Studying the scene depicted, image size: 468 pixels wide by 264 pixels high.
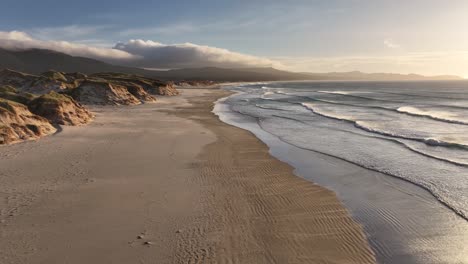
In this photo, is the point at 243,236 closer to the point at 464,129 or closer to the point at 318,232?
the point at 318,232

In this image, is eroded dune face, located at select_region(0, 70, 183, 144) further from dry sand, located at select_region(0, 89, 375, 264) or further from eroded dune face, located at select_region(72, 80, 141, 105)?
dry sand, located at select_region(0, 89, 375, 264)

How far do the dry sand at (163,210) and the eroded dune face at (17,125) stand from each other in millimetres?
987

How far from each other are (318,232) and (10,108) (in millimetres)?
17095

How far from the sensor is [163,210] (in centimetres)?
992

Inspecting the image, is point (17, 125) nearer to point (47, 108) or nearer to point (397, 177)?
point (47, 108)

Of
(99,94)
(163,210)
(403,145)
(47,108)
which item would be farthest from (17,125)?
(99,94)

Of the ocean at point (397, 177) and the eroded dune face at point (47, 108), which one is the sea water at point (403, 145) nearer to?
the ocean at point (397, 177)

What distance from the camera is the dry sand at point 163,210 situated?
25.2 ft

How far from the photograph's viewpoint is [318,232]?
8.93 m

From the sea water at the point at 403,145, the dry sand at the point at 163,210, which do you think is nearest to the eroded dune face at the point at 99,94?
the sea water at the point at 403,145

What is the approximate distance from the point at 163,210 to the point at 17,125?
12752mm

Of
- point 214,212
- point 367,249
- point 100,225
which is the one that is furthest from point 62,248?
point 367,249

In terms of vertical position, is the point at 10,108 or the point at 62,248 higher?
the point at 10,108

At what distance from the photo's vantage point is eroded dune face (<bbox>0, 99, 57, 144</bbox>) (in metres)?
17.5
